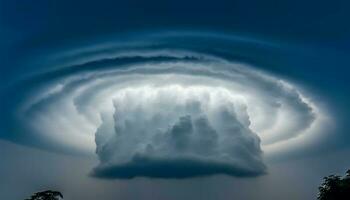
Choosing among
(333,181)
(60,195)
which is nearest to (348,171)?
(333,181)

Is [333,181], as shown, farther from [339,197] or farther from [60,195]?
[60,195]

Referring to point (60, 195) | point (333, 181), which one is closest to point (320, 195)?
point (333, 181)

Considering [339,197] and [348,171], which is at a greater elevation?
[348,171]

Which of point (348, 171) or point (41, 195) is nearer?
point (41, 195)

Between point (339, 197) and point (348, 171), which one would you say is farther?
point (348, 171)

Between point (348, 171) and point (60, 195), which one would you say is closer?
point (60, 195)

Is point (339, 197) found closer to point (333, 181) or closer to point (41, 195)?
point (333, 181)

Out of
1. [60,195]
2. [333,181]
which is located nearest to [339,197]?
[333,181]

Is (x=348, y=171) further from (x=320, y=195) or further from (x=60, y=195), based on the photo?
(x=60, y=195)
